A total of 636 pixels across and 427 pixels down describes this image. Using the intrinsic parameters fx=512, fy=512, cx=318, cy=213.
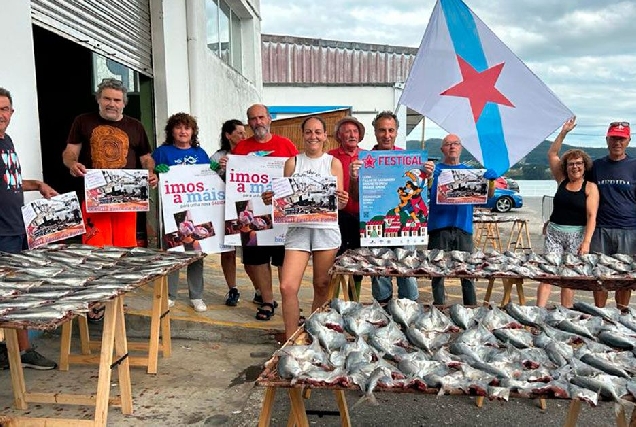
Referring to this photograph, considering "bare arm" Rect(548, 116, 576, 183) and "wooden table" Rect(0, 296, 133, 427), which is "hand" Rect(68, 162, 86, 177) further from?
"bare arm" Rect(548, 116, 576, 183)

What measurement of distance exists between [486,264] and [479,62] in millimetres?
2051

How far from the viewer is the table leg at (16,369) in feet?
11.5

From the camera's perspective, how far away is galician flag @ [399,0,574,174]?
4.94 m

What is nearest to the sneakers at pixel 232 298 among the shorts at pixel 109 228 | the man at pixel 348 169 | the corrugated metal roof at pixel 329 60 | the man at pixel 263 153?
the man at pixel 263 153

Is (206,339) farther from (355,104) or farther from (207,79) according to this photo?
(355,104)

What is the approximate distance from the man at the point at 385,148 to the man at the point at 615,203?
1.90 metres

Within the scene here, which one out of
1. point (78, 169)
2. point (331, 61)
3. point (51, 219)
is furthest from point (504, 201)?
point (51, 219)

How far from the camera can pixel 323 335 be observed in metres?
Answer: 2.88

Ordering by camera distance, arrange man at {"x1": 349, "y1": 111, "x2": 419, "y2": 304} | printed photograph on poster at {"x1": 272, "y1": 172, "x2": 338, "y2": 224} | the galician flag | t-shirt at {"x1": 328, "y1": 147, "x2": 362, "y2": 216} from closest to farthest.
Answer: printed photograph on poster at {"x1": 272, "y1": 172, "x2": 338, "y2": 224} < man at {"x1": 349, "y1": 111, "x2": 419, "y2": 304} < t-shirt at {"x1": 328, "y1": 147, "x2": 362, "y2": 216} < the galician flag

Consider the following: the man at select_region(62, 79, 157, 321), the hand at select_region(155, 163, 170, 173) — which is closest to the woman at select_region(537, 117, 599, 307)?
the hand at select_region(155, 163, 170, 173)

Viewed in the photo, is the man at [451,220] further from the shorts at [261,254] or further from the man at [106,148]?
the man at [106,148]

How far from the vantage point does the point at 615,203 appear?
5168mm

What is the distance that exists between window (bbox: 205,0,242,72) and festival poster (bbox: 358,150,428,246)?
6.73m

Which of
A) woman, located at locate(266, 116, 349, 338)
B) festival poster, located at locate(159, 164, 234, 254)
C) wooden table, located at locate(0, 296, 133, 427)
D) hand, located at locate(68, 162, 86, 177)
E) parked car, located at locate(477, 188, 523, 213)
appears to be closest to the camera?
wooden table, located at locate(0, 296, 133, 427)
